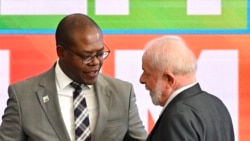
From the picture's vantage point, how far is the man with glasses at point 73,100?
78.2 inches

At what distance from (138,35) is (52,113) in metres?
1.01

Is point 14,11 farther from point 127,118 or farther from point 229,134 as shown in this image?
point 229,134

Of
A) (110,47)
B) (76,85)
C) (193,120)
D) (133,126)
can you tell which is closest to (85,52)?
(76,85)

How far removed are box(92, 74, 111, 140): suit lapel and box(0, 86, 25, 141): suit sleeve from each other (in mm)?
243

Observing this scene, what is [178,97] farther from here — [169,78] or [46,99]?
[46,99]

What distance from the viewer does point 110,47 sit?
116 inches

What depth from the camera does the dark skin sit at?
Answer: 197 centimetres

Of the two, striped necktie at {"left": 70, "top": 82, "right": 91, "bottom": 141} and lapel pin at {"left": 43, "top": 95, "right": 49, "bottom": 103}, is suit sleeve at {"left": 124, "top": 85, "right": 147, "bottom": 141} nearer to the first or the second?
striped necktie at {"left": 70, "top": 82, "right": 91, "bottom": 141}

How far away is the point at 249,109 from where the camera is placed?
301cm

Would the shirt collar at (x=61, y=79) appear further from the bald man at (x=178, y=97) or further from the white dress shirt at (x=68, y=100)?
the bald man at (x=178, y=97)

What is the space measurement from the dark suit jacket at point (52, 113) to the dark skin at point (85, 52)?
96mm

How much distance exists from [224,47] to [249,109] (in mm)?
330

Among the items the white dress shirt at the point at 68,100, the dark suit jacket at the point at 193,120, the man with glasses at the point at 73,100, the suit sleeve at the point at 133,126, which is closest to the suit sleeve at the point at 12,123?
the man with glasses at the point at 73,100

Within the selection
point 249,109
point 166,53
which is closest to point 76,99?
point 166,53
